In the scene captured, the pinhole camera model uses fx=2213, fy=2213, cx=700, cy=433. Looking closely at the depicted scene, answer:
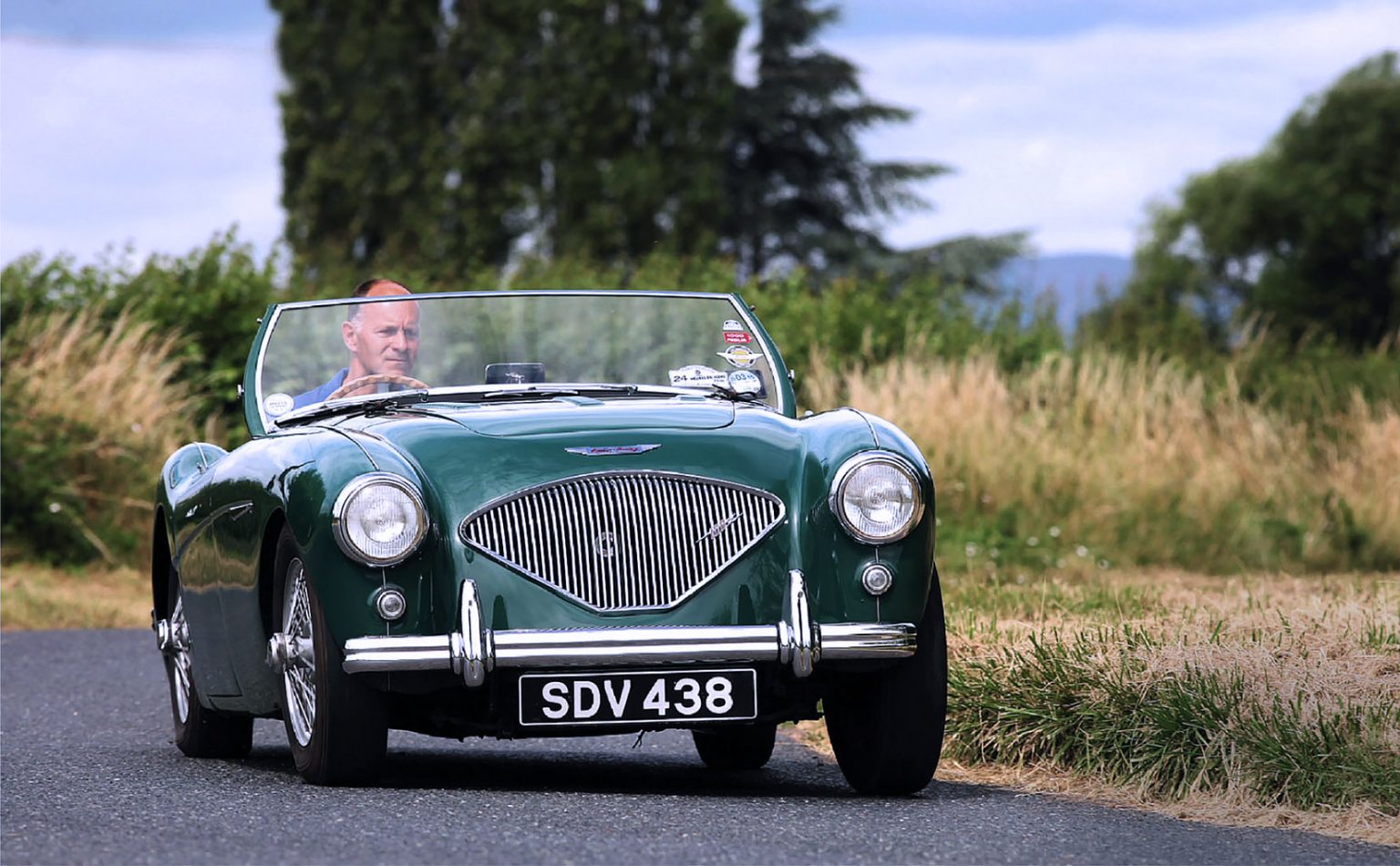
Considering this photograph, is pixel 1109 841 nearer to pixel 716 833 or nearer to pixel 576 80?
pixel 716 833

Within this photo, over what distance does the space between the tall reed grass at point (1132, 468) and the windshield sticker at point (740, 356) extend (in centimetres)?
723

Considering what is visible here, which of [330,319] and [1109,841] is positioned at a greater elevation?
[330,319]

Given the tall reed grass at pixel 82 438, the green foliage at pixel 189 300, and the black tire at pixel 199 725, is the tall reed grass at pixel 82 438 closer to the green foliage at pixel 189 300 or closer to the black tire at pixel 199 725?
the green foliage at pixel 189 300

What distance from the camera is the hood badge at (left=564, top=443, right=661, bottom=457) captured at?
5.68 m

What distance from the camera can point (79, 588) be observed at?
1559cm

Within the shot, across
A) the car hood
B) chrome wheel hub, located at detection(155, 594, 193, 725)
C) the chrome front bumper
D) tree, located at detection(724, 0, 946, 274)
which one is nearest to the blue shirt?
chrome wheel hub, located at detection(155, 594, 193, 725)

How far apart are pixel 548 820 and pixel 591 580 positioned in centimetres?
70

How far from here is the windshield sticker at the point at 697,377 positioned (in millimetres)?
6898

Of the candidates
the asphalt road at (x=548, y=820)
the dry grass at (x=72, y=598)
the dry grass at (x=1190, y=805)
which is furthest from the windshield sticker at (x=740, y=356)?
the dry grass at (x=72, y=598)

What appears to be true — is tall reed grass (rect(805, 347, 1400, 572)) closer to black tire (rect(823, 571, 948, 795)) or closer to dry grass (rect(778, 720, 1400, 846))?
dry grass (rect(778, 720, 1400, 846))

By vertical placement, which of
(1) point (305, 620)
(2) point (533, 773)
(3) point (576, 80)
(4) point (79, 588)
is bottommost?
(4) point (79, 588)

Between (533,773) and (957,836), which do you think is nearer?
(957,836)

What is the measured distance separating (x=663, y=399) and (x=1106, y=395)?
11632 mm

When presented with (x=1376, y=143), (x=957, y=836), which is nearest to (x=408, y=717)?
(x=957, y=836)
